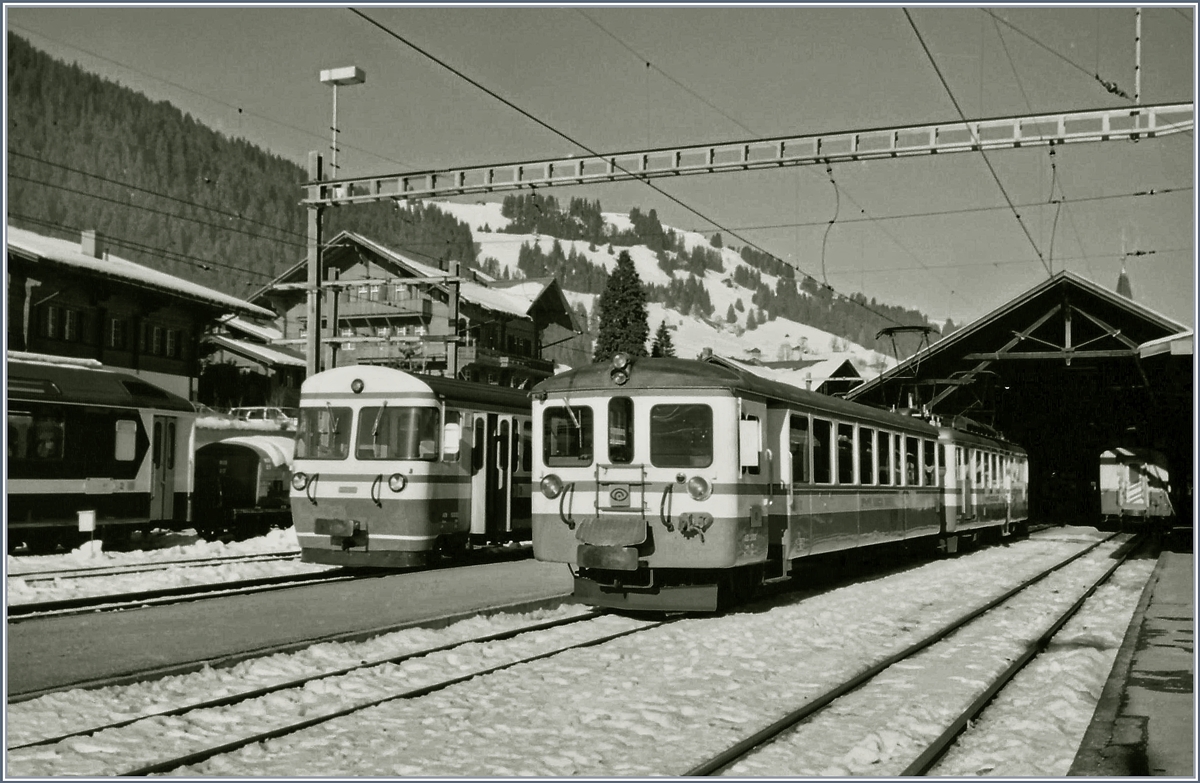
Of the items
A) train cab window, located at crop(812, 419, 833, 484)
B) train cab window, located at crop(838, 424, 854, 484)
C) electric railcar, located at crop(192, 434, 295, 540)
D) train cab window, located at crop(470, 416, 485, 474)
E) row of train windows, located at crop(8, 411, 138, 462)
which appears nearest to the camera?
train cab window, located at crop(812, 419, 833, 484)

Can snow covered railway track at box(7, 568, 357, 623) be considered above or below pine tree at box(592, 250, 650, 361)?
below

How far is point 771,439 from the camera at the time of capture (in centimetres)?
1338

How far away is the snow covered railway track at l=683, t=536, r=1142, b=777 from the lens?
6527 mm

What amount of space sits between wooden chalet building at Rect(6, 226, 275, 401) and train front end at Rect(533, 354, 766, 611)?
22643 mm

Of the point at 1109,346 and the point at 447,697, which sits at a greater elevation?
the point at 1109,346

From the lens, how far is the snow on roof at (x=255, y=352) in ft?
165

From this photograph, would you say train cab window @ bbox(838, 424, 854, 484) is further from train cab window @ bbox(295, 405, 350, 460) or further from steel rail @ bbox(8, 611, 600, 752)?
train cab window @ bbox(295, 405, 350, 460)

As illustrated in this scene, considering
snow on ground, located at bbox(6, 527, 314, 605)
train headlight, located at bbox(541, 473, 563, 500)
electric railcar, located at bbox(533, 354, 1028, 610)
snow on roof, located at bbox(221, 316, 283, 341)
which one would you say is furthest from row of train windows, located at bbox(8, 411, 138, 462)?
snow on roof, located at bbox(221, 316, 283, 341)

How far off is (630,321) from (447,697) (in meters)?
59.7

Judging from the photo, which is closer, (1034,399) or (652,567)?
(652,567)

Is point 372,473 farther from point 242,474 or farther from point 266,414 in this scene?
point 266,414

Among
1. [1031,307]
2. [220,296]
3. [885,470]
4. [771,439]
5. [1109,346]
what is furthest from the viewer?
[220,296]

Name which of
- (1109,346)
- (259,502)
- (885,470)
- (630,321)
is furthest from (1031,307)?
(630,321)

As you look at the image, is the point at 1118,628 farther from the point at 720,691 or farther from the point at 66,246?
the point at 66,246
